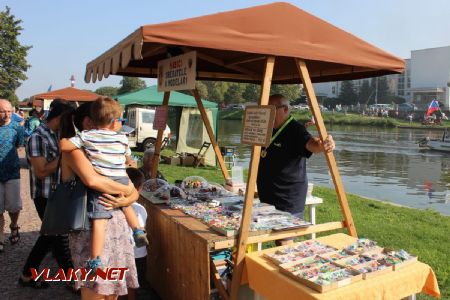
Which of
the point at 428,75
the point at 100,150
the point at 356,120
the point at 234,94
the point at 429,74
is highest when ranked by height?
the point at 429,74

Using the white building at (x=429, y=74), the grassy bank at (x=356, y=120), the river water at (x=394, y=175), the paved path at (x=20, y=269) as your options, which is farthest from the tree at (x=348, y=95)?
the paved path at (x=20, y=269)

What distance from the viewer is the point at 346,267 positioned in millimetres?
2557

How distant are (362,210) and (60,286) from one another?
20.5 feet

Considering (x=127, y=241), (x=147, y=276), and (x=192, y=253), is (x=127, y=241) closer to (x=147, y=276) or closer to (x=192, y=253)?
(x=192, y=253)

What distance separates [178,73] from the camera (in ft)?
12.2

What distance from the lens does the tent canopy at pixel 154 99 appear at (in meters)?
14.6

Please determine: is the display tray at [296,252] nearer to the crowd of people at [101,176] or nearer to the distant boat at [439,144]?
the crowd of people at [101,176]

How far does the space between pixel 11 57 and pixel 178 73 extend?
171 feet

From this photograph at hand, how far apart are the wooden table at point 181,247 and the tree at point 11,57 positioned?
49.0m

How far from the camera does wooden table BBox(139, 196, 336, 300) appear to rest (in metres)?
2.93

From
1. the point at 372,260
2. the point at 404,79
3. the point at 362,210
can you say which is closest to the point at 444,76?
the point at 404,79

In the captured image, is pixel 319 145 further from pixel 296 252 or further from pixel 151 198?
pixel 151 198

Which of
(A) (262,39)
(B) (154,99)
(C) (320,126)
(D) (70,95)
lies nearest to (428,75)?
(B) (154,99)

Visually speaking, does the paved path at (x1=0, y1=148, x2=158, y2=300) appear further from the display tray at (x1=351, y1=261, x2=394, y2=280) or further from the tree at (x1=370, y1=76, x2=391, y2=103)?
the tree at (x1=370, y1=76, x2=391, y2=103)
